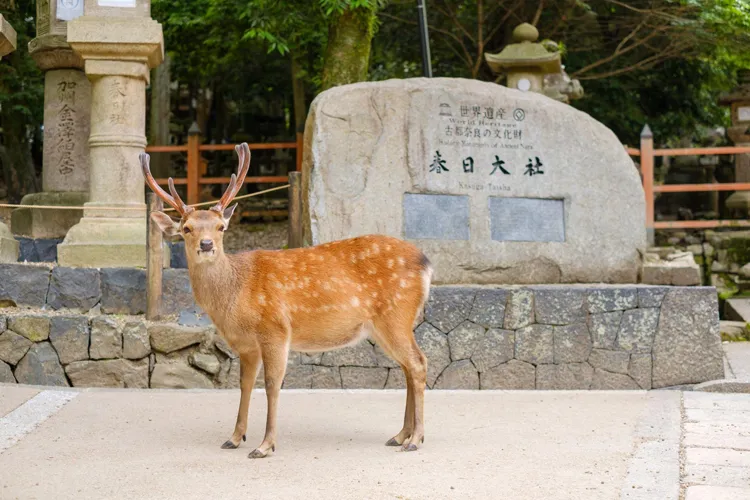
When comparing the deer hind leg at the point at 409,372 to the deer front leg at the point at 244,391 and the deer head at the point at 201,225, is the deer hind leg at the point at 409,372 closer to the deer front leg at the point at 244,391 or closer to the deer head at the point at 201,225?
the deer front leg at the point at 244,391

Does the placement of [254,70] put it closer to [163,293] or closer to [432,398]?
[163,293]

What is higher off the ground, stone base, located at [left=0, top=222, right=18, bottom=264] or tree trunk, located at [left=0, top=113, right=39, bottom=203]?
tree trunk, located at [left=0, top=113, right=39, bottom=203]

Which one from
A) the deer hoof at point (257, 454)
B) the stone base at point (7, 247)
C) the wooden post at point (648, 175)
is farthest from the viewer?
the wooden post at point (648, 175)

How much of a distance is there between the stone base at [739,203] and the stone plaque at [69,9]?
30.2 ft

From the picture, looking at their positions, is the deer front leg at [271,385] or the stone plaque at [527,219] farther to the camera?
the stone plaque at [527,219]

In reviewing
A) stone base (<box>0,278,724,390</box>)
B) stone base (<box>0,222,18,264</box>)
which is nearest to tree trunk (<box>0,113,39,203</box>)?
stone base (<box>0,222,18,264</box>)

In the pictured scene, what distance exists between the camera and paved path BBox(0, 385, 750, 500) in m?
4.13

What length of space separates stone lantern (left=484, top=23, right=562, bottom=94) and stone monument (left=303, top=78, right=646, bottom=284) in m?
3.97

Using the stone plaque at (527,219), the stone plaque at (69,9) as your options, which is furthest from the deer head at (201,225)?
the stone plaque at (69,9)

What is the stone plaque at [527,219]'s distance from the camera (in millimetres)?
A: 7812

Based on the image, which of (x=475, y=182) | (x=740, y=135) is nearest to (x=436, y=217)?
(x=475, y=182)

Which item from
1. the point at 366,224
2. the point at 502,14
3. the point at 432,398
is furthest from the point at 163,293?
the point at 502,14

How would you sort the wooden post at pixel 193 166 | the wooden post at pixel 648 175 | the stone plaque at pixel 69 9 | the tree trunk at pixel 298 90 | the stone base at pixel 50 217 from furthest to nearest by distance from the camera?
the tree trunk at pixel 298 90 < the wooden post at pixel 193 166 < the wooden post at pixel 648 175 < the stone base at pixel 50 217 < the stone plaque at pixel 69 9

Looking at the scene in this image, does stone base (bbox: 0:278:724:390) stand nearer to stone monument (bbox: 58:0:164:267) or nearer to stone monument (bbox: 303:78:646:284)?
stone monument (bbox: 303:78:646:284)
